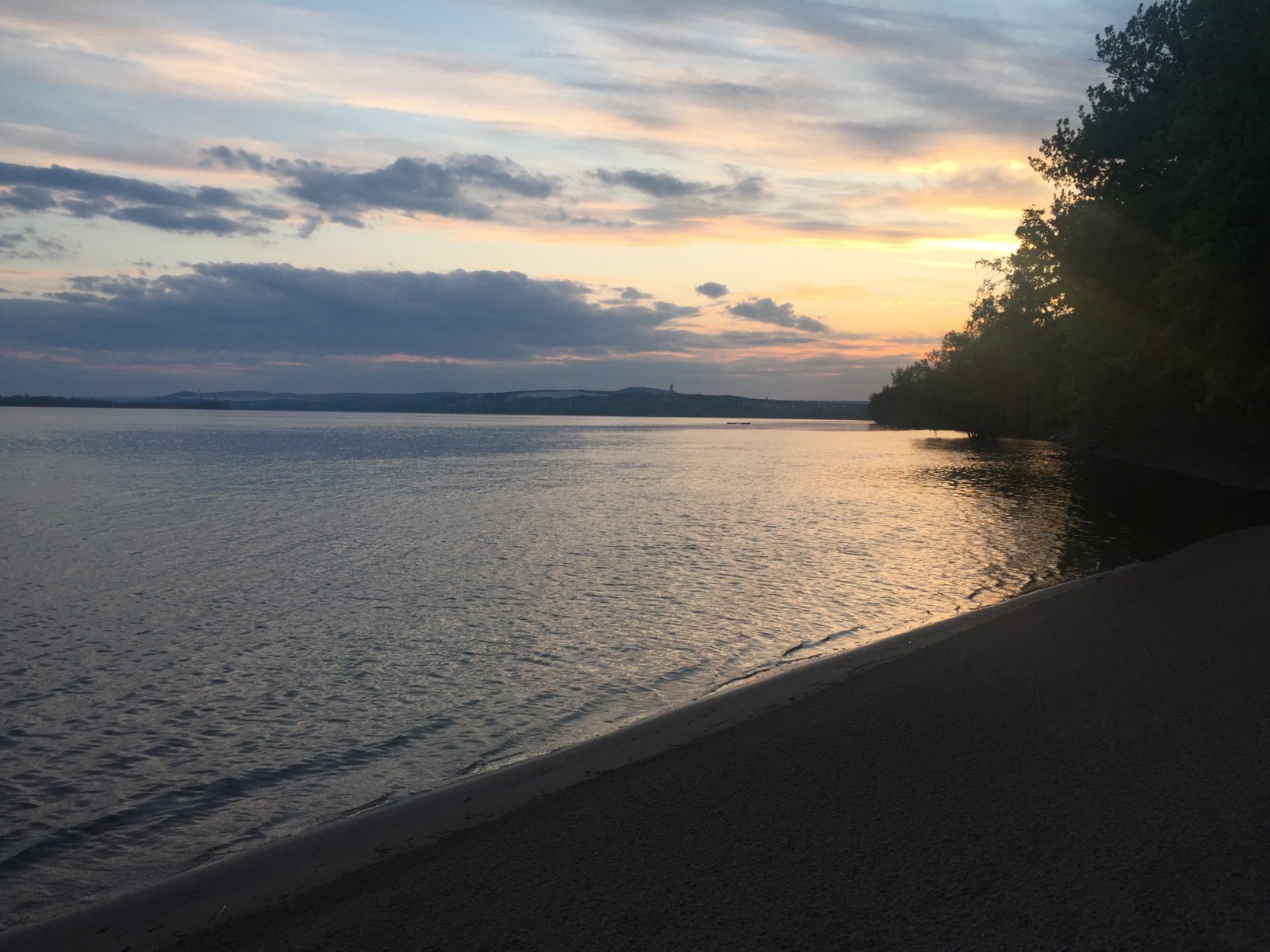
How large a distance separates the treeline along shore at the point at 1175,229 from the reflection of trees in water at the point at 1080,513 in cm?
366

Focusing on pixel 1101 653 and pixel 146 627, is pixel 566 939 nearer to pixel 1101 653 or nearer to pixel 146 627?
pixel 1101 653

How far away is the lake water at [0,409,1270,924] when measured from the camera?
8867 mm

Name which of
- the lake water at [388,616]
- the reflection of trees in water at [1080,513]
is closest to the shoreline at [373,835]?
the lake water at [388,616]

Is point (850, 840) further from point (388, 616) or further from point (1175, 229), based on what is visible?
point (1175, 229)

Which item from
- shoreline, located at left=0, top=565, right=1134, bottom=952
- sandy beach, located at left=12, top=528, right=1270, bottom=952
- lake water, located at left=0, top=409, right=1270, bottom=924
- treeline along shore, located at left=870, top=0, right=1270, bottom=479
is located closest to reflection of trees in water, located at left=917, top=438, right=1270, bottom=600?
lake water, located at left=0, top=409, right=1270, bottom=924

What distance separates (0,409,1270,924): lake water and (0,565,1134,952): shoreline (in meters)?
0.43

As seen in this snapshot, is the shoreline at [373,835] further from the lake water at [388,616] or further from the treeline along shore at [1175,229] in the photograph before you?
the treeline along shore at [1175,229]

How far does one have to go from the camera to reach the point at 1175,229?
101ft

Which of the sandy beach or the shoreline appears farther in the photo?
the shoreline

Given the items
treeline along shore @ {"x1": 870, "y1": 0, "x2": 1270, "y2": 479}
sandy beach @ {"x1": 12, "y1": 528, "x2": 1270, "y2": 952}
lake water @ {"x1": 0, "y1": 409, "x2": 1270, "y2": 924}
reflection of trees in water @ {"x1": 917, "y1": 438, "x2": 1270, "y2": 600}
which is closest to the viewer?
sandy beach @ {"x1": 12, "y1": 528, "x2": 1270, "y2": 952}

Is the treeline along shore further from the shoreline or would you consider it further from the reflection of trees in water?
the shoreline

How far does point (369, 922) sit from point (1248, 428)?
45970 millimetres

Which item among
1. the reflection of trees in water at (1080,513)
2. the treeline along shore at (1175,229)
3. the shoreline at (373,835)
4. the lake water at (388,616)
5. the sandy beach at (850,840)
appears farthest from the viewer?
the treeline along shore at (1175,229)

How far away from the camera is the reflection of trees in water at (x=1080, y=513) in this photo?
68.6 ft
